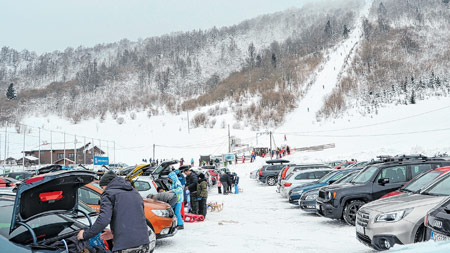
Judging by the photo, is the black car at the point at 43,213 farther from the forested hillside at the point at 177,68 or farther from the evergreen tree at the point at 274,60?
the evergreen tree at the point at 274,60

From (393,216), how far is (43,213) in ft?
17.5

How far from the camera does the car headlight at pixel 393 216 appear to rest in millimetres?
5859

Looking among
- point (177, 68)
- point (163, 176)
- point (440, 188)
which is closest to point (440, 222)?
point (440, 188)

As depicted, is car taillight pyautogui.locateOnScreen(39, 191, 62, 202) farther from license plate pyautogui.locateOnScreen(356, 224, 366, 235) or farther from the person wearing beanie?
the person wearing beanie

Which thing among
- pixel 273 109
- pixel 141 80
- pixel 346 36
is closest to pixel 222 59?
pixel 141 80

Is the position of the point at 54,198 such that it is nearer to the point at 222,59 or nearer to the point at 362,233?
the point at 362,233

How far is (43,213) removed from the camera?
4.16 metres

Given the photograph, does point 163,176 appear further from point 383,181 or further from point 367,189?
point 383,181

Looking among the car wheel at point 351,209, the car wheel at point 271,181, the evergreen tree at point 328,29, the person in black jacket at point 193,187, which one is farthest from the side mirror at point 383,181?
the evergreen tree at point 328,29

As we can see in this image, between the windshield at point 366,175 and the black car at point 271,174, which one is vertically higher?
the windshield at point 366,175

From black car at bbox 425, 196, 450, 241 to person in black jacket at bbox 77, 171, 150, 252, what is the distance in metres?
3.61

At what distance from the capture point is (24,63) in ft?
522

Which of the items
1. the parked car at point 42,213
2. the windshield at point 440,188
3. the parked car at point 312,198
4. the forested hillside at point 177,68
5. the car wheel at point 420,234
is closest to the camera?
the parked car at point 42,213

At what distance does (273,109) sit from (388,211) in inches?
3167
